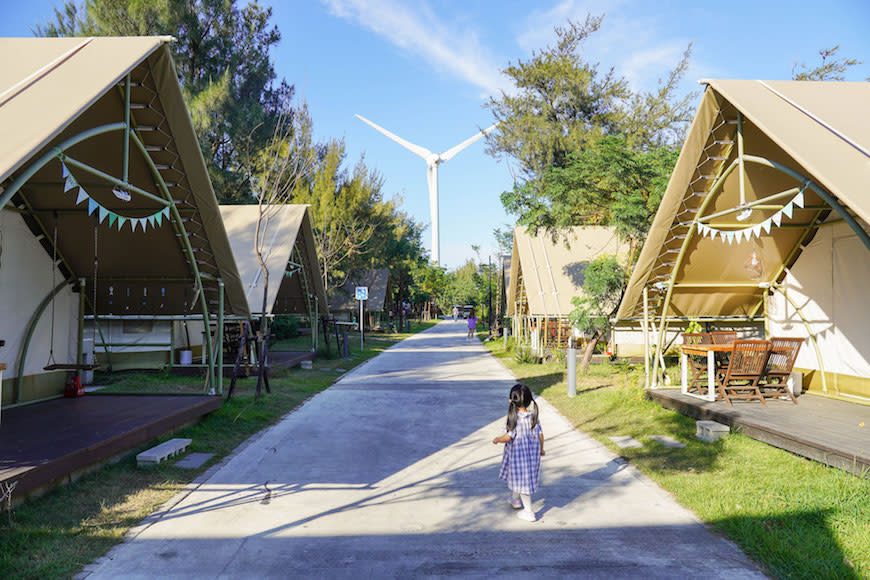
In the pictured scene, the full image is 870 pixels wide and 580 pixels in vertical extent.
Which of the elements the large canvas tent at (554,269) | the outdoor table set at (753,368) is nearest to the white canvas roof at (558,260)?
the large canvas tent at (554,269)

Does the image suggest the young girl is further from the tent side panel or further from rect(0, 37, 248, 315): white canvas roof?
the tent side panel

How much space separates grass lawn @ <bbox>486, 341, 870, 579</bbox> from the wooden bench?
553 cm

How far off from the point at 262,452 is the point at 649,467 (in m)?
4.80

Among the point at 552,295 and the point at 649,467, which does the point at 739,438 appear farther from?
the point at 552,295

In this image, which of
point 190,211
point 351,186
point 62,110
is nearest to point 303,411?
point 190,211

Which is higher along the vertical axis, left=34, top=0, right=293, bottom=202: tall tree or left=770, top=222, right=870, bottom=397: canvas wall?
left=34, top=0, right=293, bottom=202: tall tree

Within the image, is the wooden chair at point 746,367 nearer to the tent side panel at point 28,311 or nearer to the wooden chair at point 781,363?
the wooden chair at point 781,363

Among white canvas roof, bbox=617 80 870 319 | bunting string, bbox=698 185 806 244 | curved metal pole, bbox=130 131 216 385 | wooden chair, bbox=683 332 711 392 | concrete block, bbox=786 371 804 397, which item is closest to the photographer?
white canvas roof, bbox=617 80 870 319

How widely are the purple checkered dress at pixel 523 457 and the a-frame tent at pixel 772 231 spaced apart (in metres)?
3.33

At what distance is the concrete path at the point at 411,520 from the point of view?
395 cm

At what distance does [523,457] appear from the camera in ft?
16.3

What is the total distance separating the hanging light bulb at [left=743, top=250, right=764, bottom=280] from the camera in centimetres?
1023

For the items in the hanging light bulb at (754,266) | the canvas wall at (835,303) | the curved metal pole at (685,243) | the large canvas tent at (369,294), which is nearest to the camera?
the curved metal pole at (685,243)

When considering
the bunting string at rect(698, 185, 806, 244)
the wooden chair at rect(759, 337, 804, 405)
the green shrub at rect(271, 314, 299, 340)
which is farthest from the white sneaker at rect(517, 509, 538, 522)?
the green shrub at rect(271, 314, 299, 340)
